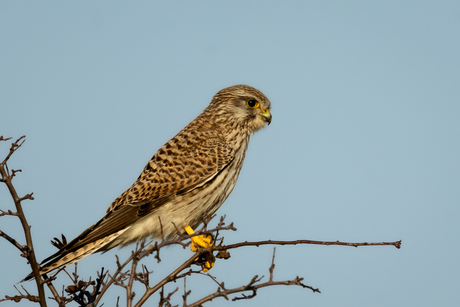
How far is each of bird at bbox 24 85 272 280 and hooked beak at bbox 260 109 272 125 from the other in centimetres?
2

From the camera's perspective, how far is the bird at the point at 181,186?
17.9 feet

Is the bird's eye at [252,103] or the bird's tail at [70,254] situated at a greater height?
the bird's eye at [252,103]

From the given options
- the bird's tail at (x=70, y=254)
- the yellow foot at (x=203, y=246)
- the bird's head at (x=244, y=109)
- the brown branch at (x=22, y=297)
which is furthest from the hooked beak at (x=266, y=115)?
the brown branch at (x=22, y=297)

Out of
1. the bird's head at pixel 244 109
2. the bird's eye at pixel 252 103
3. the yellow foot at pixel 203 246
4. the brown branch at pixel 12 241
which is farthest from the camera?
the bird's eye at pixel 252 103

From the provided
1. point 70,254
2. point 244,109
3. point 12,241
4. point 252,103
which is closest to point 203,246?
point 70,254

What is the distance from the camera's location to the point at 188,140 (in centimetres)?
625

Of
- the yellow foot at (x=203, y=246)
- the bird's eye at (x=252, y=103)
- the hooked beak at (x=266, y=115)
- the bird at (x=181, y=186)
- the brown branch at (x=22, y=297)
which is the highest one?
the bird's eye at (x=252, y=103)

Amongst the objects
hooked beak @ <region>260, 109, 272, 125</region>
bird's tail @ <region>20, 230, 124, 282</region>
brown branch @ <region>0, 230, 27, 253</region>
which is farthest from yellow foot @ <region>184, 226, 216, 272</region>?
brown branch @ <region>0, 230, 27, 253</region>

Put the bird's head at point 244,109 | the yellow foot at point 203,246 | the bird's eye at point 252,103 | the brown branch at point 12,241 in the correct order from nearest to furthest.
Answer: the brown branch at point 12,241 → the yellow foot at point 203,246 → the bird's head at point 244,109 → the bird's eye at point 252,103

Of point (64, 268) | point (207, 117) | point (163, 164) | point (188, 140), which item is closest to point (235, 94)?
point (207, 117)

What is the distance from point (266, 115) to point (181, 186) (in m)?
1.47

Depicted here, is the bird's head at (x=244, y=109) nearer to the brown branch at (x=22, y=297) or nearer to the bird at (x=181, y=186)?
the bird at (x=181, y=186)

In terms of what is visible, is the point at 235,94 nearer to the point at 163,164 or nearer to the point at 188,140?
the point at 188,140

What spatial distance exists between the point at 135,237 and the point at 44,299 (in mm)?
2134
